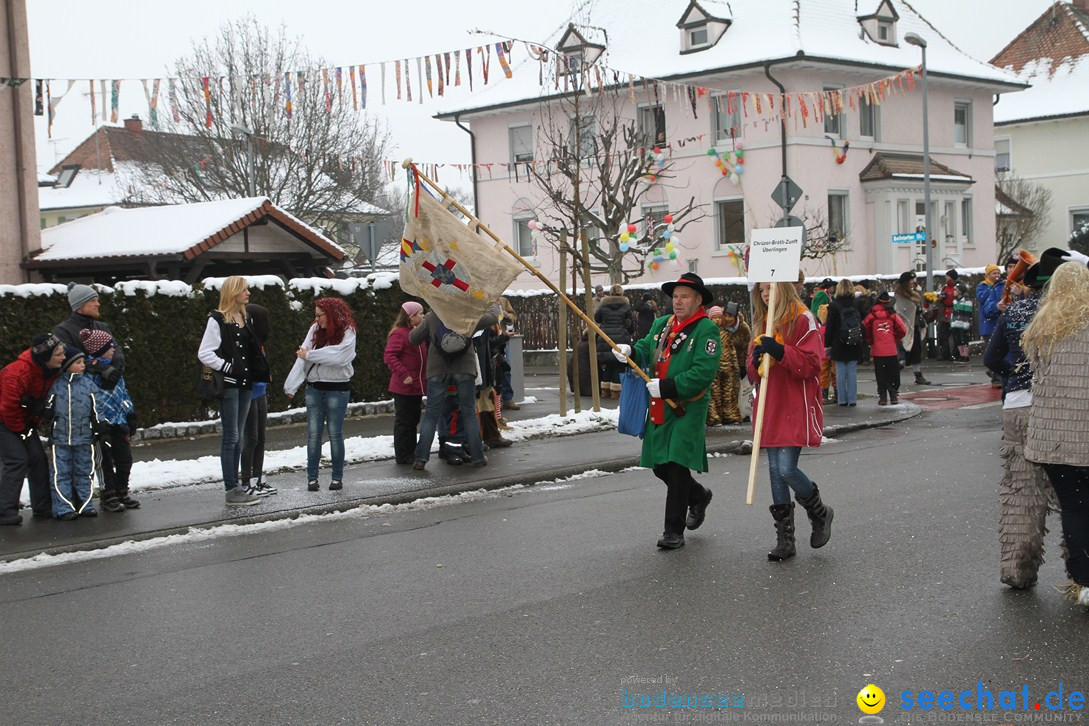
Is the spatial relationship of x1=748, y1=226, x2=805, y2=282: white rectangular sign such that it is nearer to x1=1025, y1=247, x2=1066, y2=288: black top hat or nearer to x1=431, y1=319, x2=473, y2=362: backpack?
x1=1025, y1=247, x2=1066, y2=288: black top hat

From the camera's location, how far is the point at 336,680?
5633mm

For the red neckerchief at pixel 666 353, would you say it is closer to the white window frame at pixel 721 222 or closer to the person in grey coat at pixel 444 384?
the person in grey coat at pixel 444 384

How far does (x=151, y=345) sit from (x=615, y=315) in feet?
22.4

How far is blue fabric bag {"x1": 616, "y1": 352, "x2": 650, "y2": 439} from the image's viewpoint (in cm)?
837

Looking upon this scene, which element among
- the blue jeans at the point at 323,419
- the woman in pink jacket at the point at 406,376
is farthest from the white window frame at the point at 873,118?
the blue jeans at the point at 323,419

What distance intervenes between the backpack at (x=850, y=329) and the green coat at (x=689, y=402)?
973 centimetres

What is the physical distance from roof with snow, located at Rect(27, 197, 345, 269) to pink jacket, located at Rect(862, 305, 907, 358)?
1066 centimetres

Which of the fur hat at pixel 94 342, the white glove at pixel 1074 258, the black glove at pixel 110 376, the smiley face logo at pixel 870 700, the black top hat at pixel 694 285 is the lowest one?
the smiley face logo at pixel 870 700

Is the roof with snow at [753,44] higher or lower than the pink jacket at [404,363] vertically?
higher

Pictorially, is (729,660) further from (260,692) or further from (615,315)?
(615,315)

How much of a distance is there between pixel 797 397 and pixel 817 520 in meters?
0.83

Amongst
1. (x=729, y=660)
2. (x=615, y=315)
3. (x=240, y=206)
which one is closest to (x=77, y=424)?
(x=729, y=660)

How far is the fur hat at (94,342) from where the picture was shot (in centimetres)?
1034

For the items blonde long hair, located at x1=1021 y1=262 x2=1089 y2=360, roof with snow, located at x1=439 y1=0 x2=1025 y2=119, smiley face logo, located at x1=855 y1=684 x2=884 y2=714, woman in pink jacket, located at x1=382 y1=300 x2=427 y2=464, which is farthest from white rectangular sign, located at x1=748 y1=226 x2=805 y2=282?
roof with snow, located at x1=439 y1=0 x2=1025 y2=119
